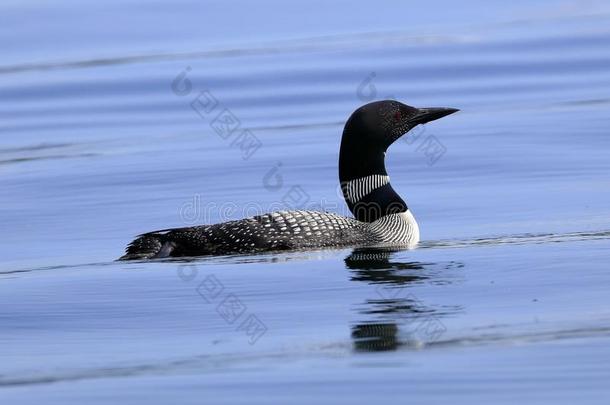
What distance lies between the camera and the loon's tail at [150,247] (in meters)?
7.70

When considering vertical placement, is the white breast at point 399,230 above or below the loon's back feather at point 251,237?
below

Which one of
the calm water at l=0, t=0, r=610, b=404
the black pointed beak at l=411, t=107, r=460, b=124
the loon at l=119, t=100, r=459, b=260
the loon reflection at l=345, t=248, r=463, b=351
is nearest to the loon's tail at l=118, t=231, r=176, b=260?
the loon at l=119, t=100, r=459, b=260

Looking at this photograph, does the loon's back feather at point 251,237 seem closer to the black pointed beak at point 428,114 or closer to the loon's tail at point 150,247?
the loon's tail at point 150,247

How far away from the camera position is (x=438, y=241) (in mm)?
8109

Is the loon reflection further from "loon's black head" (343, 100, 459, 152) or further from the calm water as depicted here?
"loon's black head" (343, 100, 459, 152)

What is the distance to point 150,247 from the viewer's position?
7.70 metres

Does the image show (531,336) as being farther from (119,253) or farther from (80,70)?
(80,70)

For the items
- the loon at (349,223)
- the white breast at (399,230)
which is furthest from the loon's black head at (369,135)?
the white breast at (399,230)

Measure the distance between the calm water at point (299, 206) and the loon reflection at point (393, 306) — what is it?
0.06ft

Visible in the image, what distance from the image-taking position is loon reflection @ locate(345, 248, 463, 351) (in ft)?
18.8

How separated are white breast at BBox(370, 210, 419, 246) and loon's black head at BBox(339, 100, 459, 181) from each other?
0.33 metres

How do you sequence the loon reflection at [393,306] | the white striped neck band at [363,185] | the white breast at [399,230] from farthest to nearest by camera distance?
the white striped neck band at [363,185]
the white breast at [399,230]
the loon reflection at [393,306]

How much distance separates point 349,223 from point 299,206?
4.94 feet

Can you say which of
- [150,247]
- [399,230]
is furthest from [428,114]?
[150,247]
